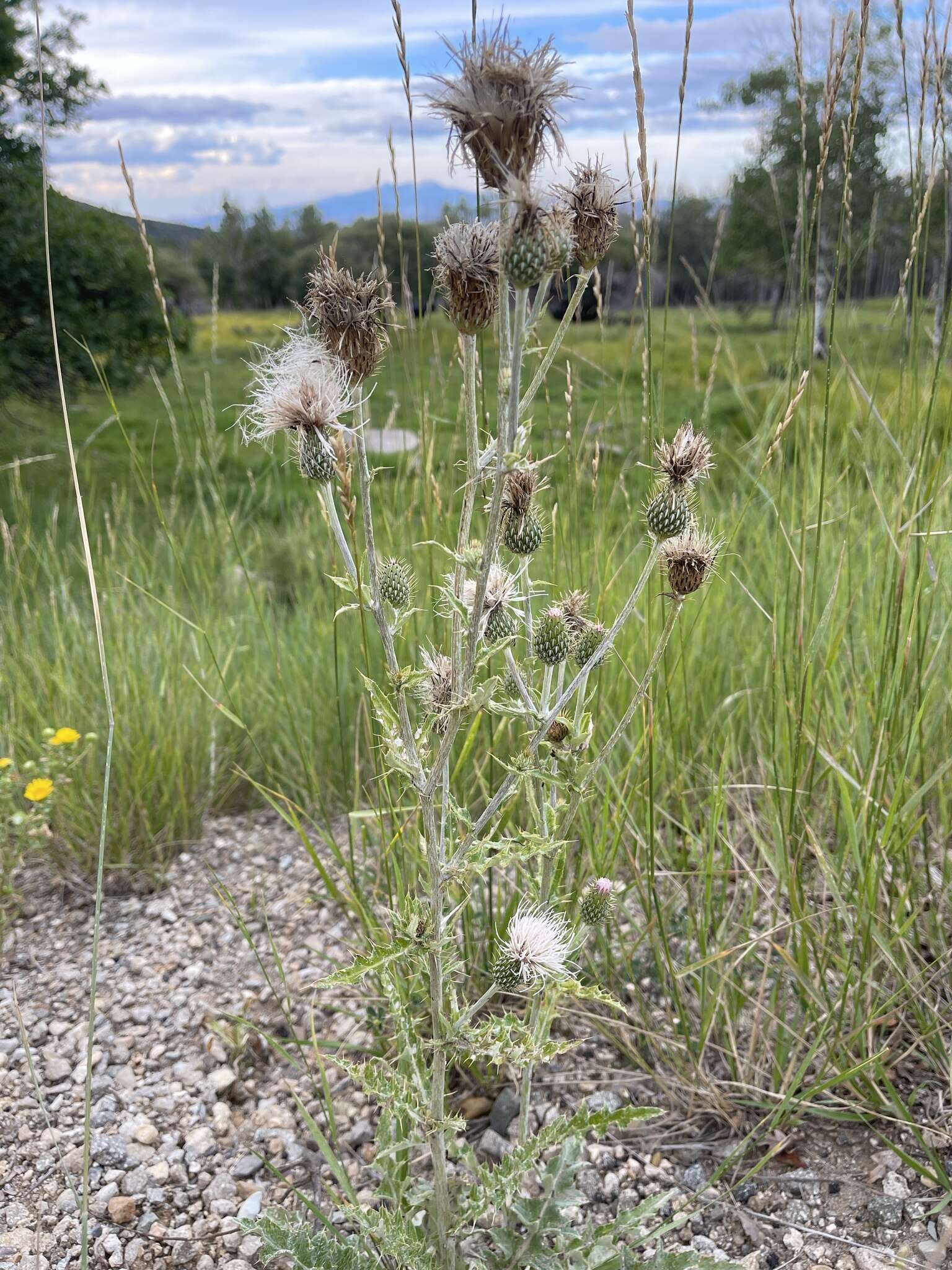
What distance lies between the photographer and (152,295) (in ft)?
27.3

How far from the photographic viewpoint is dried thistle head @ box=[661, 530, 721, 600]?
1540 millimetres

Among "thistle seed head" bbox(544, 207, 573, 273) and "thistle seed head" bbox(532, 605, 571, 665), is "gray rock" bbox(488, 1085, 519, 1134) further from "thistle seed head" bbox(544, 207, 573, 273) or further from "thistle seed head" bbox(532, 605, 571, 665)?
"thistle seed head" bbox(544, 207, 573, 273)

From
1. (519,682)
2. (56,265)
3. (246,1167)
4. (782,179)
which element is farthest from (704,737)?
(782,179)

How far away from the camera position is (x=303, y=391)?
4.40 feet

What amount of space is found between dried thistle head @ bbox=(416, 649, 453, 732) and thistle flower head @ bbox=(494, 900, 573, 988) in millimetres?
373

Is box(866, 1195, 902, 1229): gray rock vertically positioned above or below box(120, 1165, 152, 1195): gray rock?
above

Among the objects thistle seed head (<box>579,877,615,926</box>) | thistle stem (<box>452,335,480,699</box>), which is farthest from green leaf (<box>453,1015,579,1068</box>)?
thistle stem (<box>452,335,480,699</box>)

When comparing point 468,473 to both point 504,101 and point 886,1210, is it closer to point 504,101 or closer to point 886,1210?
point 504,101

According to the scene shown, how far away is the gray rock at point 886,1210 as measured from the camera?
1.94 meters

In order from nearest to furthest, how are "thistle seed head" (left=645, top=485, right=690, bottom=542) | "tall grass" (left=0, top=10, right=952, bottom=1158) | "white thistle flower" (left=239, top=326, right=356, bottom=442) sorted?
"white thistle flower" (left=239, top=326, right=356, bottom=442), "thistle seed head" (left=645, top=485, right=690, bottom=542), "tall grass" (left=0, top=10, right=952, bottom=1158)

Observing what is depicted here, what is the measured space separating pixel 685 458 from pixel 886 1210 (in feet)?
5.45

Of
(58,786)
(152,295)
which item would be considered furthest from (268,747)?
(152,295)

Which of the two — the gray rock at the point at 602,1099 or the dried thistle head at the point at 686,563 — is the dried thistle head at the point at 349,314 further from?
the gray rock at the point at 602,1099

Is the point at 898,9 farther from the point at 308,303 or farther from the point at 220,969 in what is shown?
the point at 220,969
